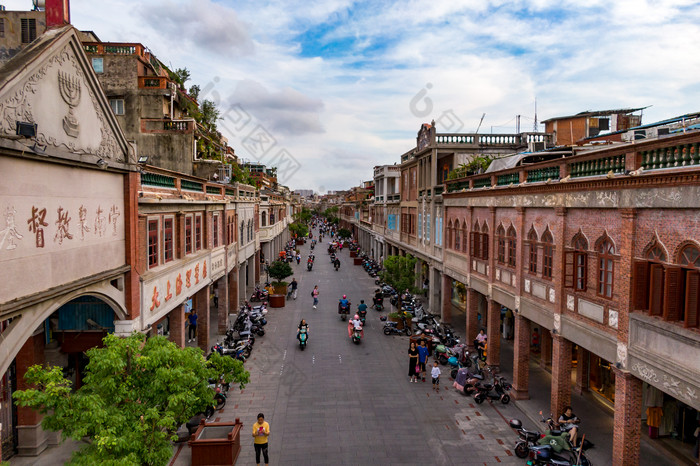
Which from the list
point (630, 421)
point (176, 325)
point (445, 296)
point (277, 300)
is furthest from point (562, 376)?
point (277, 300)

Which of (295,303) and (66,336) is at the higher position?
(66,336)

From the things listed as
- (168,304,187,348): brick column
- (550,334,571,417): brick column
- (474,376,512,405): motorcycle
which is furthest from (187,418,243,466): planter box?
(550,334,571,417): brick column

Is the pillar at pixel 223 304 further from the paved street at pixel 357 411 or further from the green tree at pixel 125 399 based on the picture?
the green tree at pixel 125 399

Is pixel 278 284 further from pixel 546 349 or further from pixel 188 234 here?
pixel 546 349

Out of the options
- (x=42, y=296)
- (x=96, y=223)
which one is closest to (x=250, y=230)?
(x=96, y=223)

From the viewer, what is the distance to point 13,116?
7.41m

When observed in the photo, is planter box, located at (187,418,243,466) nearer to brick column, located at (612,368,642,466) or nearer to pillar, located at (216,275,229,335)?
brick column, located at (612,368,642,466)

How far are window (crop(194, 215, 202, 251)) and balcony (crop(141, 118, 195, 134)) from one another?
7821 millimetres

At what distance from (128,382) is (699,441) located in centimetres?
1377

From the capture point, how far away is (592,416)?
48.5ft

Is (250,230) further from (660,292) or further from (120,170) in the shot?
(660,292)

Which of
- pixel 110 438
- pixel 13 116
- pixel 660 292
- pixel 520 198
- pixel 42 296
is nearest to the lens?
pixel 110 438

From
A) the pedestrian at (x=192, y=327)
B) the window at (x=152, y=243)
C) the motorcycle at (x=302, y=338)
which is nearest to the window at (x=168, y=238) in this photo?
the window at (x=152, y=243)

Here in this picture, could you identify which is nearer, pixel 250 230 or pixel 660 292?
pixel 660 292
